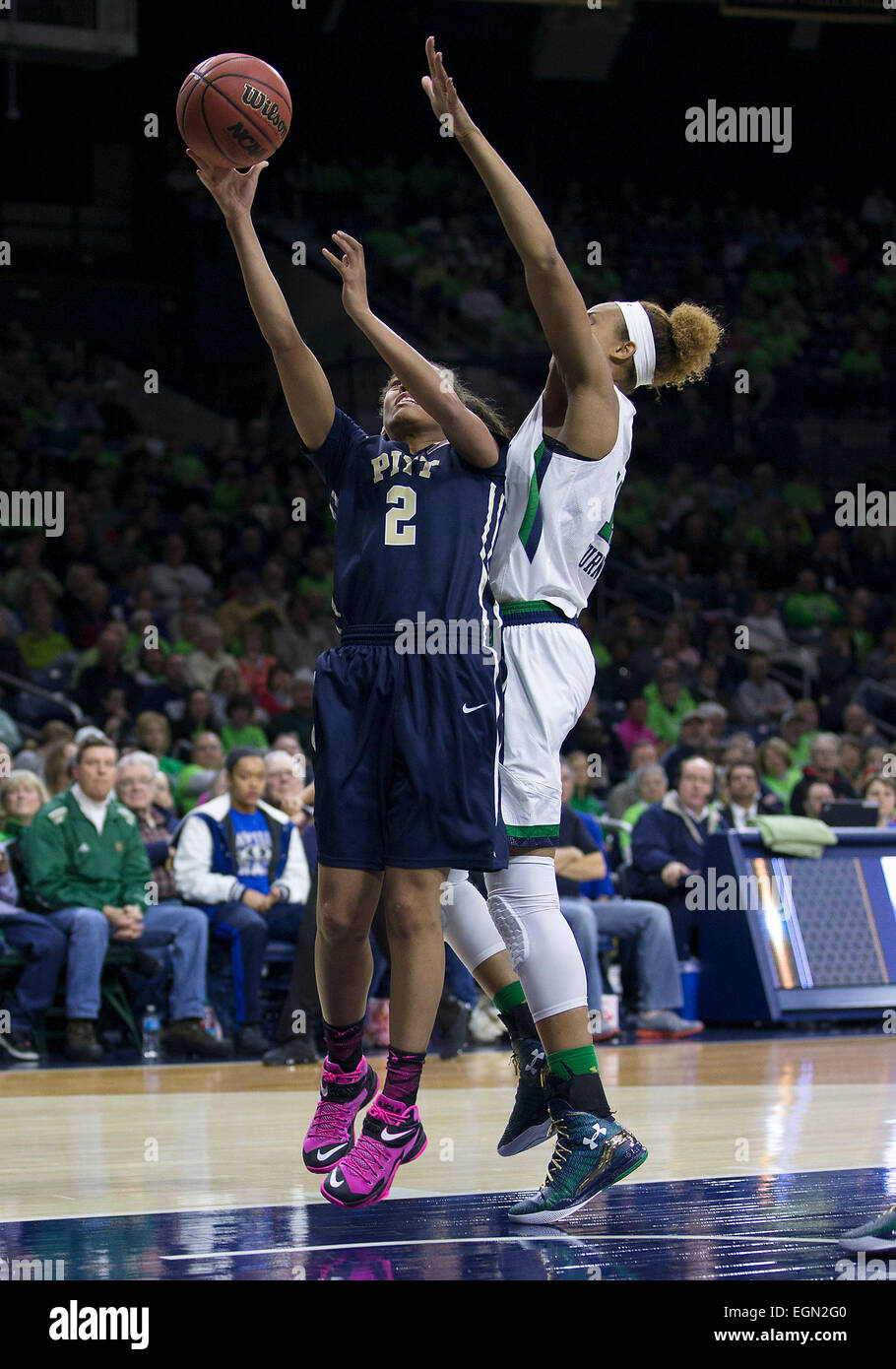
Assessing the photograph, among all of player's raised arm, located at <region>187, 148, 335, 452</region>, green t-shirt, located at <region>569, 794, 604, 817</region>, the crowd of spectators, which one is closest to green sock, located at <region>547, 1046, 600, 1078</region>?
player's raised arm, located at <region>187, 148, 335, 452</region>

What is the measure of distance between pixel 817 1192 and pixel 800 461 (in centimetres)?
1451

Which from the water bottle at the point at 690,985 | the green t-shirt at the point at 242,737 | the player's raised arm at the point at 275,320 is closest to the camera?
the player's raised arm at the point at 275,320

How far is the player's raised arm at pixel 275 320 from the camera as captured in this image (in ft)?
13.2

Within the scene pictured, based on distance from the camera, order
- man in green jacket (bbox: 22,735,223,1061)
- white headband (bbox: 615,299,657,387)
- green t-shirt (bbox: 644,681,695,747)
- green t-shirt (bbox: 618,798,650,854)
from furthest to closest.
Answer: green t-shirt (bbox: 644,681,695,747) → green t-shirt (bbox: 618,798,650,854) → man in green jacket (bbox: 22,735,223,1061) → white headband (bbox: 615,299,657,387)

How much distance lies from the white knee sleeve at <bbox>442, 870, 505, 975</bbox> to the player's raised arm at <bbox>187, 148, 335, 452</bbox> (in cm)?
120

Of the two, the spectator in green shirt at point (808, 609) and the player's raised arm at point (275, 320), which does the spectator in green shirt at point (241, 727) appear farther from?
the player's raised arm at point (275, 320)

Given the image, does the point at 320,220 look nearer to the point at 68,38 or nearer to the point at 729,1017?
the point at 68,38

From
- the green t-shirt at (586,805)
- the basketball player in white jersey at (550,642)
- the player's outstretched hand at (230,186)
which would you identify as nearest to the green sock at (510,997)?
the basketball player in white jersey at (550,642)

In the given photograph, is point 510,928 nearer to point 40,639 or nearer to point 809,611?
point 40,639

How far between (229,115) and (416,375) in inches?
32.6

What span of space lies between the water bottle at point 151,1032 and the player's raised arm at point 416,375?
5.11m

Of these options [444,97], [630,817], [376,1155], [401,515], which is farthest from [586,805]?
[444,97]

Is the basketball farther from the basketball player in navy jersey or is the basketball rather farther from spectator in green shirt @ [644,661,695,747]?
spectator in green shirt @ [644,661,695,747]

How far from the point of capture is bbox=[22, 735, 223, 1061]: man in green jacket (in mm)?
8219
